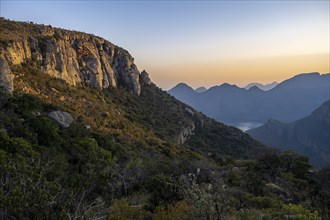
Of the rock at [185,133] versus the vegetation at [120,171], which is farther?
the rock at [185,133]

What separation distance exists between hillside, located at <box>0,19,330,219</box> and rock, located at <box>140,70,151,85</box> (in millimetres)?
273

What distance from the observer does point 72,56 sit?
5562 centimetres

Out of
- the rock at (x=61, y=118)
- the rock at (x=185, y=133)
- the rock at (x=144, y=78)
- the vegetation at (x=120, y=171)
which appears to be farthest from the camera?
the rock at (x=144, y=78)

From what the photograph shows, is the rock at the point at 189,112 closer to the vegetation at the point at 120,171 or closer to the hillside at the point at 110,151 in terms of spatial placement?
the hillside at the point at 110,151

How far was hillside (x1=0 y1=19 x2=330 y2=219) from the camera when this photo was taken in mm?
10227

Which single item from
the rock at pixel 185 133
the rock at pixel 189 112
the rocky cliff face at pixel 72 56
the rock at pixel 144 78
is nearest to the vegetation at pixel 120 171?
the rock at pixel 185 133

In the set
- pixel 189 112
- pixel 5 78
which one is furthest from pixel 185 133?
pixel 5 78

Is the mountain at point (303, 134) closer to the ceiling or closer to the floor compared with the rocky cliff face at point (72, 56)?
closer to the floor

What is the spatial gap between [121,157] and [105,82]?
32016 millimetres

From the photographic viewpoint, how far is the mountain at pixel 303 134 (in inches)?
5502

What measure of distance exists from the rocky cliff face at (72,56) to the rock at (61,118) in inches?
471

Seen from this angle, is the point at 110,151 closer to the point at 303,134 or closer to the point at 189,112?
the point at 189,112

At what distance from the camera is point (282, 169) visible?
29.8 meters

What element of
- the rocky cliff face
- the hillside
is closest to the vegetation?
the hillside
